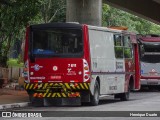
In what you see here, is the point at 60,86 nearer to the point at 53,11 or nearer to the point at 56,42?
the point at 56,42

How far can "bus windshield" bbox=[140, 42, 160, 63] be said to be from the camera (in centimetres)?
3734

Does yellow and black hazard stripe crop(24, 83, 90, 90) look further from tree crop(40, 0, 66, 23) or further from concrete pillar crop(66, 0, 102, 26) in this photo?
tree crop(40, 0, 66, 23)

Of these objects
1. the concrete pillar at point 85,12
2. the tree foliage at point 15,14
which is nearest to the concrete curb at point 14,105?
the tree foliage at point 15,14

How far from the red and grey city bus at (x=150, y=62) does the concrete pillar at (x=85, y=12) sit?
129 inches

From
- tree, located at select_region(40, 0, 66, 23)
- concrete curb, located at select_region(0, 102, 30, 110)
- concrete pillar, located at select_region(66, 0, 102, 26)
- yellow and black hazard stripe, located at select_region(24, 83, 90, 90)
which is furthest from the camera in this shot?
tree, located at select_region(40, 0, 66, 23)

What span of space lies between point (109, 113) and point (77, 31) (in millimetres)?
4579

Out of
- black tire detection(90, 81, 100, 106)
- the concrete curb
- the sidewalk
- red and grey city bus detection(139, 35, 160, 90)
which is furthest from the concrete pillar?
the concrete curb

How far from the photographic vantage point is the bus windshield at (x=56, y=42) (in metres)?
22.7

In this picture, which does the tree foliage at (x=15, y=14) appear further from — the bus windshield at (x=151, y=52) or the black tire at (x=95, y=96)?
the bus windshield at (x=151, y=52)

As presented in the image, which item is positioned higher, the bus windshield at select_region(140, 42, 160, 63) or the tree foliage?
the tree foliage

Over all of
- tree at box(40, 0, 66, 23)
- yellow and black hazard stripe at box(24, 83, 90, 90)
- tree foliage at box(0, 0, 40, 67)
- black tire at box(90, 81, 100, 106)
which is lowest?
black tire at box(90, 81, 100, 106)

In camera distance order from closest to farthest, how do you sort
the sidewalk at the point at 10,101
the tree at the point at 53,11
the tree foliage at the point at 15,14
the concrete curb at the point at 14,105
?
the concrete curb at the point at 14,105
the sidewalk at the point at 10,101
the tree foliage at the point at 15,14
the tree at the point at 53,11

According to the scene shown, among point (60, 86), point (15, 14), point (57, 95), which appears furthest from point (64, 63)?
point (15, 14)

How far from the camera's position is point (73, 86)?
22.5 metres
